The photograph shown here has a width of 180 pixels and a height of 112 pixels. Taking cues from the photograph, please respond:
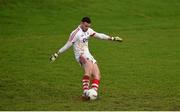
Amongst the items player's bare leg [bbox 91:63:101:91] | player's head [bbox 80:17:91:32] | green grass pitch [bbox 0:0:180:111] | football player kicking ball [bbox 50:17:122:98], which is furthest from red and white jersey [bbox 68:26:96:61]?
green grass pitch [bbox 0:0:180:111]

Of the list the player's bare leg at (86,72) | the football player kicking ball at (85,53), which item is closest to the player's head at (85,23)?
the football player kicking ball at (85,53)

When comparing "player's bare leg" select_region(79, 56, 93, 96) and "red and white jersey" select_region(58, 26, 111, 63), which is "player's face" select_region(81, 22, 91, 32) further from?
"player's bare leg" select_region(79, 56, 93, 96)

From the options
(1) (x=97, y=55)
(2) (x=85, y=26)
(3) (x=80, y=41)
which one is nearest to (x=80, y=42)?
(3) (x=80, y=41)

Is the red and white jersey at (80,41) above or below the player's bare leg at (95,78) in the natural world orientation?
above

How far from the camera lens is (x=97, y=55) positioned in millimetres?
25859

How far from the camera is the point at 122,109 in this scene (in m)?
13.4

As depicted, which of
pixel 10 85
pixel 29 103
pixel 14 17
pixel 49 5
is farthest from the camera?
pixel 49 5

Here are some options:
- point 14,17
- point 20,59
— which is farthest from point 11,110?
point 14,17

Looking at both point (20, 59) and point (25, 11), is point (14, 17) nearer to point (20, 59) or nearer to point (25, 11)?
→ point (25, 11)

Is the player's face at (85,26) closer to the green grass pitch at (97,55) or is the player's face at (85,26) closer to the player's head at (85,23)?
the player's head at (85,23)

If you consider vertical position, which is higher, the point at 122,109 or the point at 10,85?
the point at 10,85

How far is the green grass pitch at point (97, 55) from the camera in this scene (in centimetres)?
1509

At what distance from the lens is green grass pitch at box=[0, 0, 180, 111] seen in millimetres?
15086

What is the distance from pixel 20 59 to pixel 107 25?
15.8 m
